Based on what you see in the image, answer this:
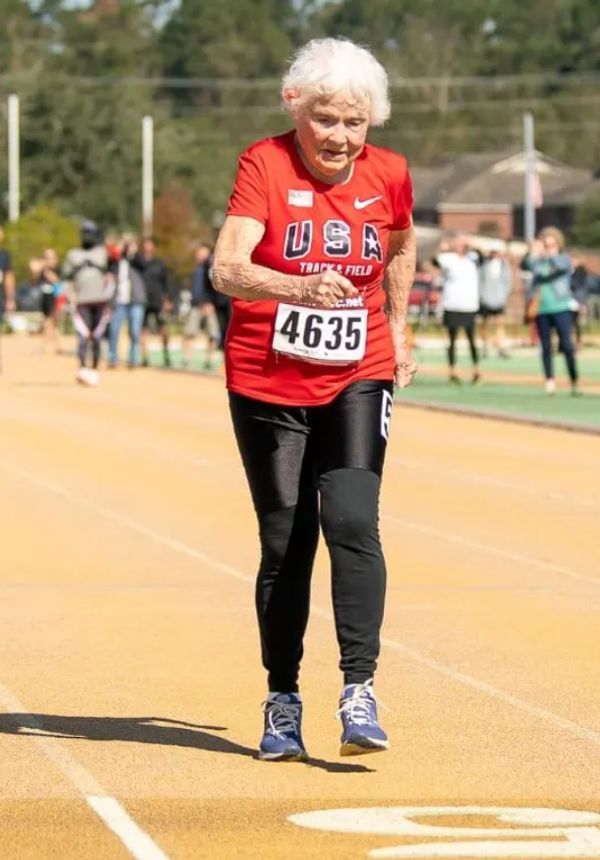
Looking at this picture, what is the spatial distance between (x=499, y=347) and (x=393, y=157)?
34333mm

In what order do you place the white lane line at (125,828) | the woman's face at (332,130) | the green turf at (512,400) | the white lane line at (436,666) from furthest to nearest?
the green turf at (512,400) → the white lane line at (436,666) → the woman's face at (332,130) → the white lane line at (125,828)

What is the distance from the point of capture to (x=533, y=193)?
71625 millimetres

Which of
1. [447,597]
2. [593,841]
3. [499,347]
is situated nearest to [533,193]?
[499,347]

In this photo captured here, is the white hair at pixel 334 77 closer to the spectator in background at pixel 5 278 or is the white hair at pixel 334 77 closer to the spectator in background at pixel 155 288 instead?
the spectator in background at pixel 155 288

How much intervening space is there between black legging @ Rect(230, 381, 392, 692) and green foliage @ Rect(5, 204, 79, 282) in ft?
225

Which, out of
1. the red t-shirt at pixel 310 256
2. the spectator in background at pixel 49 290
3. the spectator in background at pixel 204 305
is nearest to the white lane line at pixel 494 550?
the red t-shirt at pixel 310 256

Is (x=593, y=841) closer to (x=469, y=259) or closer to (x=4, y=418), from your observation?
(x=4, y=418)

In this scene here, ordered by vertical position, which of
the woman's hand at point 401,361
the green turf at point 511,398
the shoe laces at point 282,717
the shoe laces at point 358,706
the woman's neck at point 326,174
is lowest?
the green turf at point 511,398

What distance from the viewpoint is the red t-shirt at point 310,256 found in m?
7.09

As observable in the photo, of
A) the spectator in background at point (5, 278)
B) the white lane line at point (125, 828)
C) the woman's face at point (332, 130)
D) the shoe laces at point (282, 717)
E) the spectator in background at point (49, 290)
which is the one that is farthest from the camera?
the spectator in background at point (49, 290)

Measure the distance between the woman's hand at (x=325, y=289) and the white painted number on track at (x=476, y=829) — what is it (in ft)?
4.49

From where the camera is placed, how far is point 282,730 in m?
7.25

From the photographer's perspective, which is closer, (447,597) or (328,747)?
(328,747)

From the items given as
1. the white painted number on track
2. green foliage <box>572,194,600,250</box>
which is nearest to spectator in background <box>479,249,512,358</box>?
the white painted number on track
